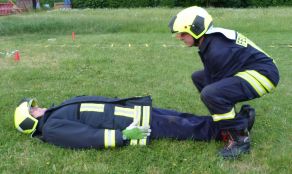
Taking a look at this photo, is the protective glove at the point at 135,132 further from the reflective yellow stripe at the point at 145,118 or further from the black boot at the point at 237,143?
the black boot at the point at 237,143

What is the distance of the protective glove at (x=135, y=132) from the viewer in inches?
161

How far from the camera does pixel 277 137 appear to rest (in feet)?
14.7

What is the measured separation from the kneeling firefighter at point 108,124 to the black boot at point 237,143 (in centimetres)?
17

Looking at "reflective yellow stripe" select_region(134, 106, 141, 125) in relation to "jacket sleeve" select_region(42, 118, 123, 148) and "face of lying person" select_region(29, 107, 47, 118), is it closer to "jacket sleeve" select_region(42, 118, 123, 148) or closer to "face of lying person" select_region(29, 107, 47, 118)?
"jacket sleeve" select_region(42, 118, 123, 148)

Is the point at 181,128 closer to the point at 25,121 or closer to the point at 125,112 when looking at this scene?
the point at 125,112

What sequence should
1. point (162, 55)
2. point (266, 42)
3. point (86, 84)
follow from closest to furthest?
point (86, 84) < point (162, 55) < point (266, 42)

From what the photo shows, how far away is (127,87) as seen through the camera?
6.64m

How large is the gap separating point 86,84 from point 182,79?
184cm

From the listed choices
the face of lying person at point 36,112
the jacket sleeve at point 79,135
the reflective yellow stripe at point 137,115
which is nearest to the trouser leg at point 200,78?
the reflective yellow stripe at point 137,115

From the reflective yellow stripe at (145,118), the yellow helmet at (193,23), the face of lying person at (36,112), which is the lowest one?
the face of lying person at (36,112)

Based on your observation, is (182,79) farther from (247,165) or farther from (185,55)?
(247,165)

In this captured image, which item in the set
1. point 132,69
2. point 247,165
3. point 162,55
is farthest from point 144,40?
point 247,165

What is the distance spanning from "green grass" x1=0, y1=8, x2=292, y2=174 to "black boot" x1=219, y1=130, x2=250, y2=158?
0.10 meters

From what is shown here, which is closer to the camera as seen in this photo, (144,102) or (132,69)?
(144,102)
